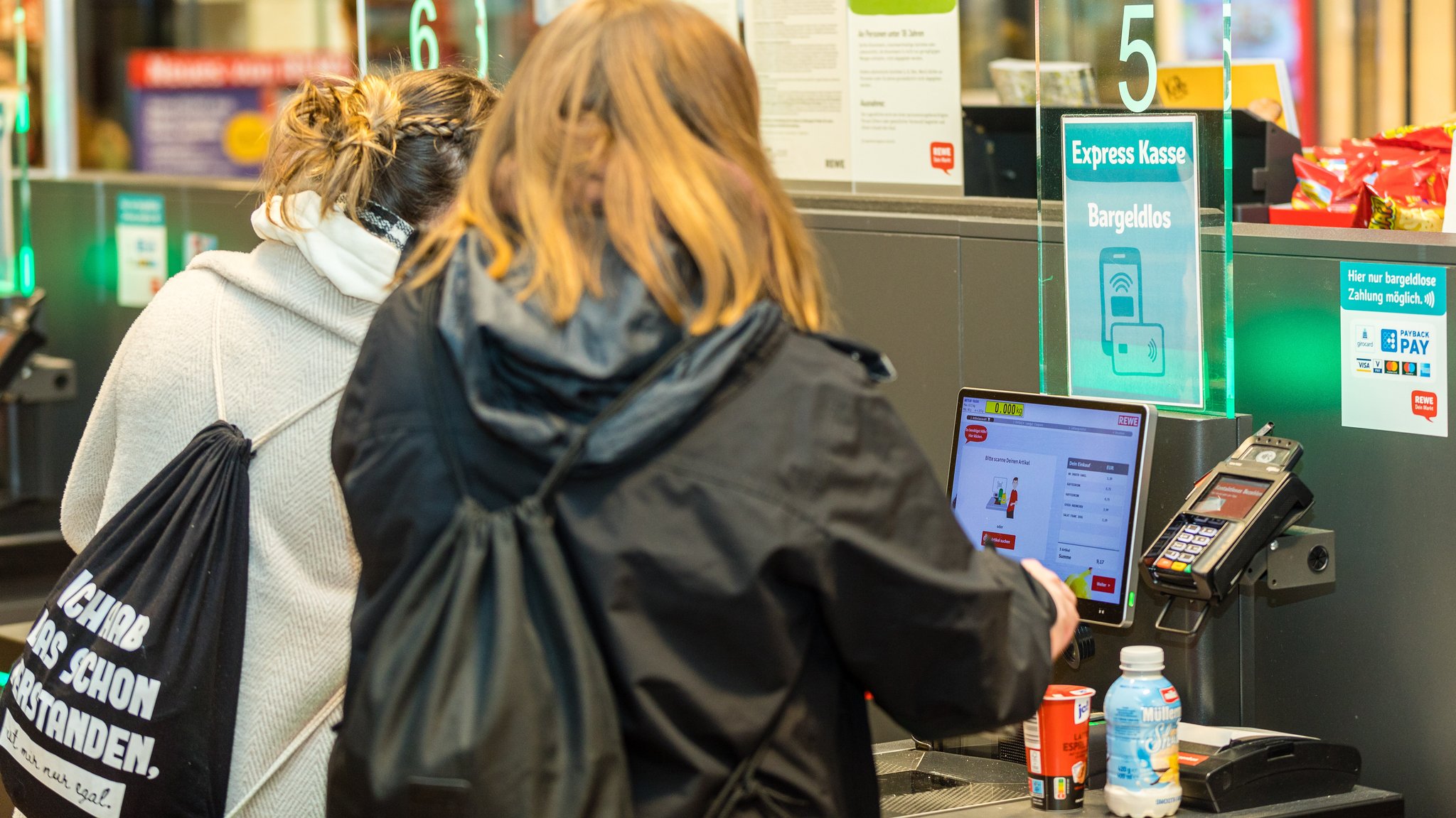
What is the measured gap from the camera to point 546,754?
136 cm

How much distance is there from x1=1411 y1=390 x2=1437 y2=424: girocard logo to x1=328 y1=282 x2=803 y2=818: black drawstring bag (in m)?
1.14

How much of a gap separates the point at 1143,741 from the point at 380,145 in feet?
3.64

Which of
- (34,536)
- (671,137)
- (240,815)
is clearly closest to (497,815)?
(671,137)

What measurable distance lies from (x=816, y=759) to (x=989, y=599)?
205 mm

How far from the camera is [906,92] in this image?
10.4 feet

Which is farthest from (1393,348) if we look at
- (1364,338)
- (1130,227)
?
(1130,227)

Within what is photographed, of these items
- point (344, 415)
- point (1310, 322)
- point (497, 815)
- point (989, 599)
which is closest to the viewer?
point (497, 815)

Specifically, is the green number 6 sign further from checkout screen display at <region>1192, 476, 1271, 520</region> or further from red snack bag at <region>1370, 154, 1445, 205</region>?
A: checkout screen display at <region>1192, 476, 1271, 520</region>

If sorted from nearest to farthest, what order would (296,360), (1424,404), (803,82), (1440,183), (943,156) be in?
(296,360), (1424,404), (1440,183), (943,156), (803,82)

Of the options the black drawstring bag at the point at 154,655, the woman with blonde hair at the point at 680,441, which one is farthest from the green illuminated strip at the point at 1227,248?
the black drawstring bag at the point at 154,655

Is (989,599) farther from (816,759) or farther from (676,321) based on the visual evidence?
(676,321)

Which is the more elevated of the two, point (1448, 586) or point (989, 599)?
point (989, 599)

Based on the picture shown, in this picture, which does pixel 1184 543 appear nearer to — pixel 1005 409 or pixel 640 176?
pixel 1005 409

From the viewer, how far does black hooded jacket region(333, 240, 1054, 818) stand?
1378 millimetres
